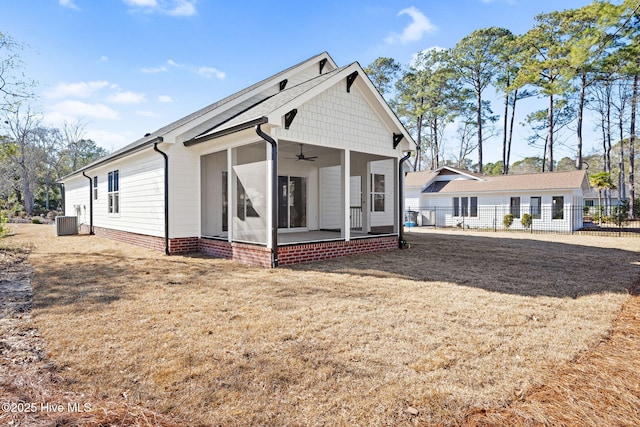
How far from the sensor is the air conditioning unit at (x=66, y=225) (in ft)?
51.6

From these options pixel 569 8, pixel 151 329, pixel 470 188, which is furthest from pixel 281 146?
pixel 569 8

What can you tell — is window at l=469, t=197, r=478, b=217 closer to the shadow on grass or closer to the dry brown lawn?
the shadow on grass

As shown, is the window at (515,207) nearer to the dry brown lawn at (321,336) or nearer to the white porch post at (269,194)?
the dry brown lawn at (321,336)

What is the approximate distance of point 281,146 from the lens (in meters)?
10.6

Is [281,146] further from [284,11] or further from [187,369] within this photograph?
[187,369]

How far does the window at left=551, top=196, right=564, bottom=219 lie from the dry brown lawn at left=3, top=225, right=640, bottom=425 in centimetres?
1429

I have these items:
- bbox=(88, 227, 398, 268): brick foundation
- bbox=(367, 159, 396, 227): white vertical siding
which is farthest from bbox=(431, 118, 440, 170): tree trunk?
bbox=(88, 227, 398, 268): brick foundation

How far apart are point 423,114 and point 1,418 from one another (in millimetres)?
37214

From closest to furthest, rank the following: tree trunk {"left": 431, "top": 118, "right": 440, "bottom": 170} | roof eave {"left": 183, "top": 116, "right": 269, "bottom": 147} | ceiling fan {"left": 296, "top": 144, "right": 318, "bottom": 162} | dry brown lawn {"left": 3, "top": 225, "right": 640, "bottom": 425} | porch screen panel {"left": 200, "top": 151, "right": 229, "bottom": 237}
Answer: dry brown lawn {"left": 3, "top": 225, "right": 640, "bottom": 425}, roof eave {"left": 183, "top": 116, "right": 269, "bottom": 147}, porch screen panel {"left": 200, "top": 151, "right": 229, "bottom": 237}, ceiling fan {"left": 296, "top": 144, "right": 318, "bottom": 162}, tree trunk {"left": 431, "top": 118, "right": 440, "bottom": 170}

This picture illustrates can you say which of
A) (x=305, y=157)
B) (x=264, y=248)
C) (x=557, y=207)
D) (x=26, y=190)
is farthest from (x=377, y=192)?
(x=26, y=190)

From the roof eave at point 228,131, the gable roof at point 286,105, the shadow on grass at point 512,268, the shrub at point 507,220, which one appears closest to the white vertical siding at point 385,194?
A: the shadow on grass at point 512,268

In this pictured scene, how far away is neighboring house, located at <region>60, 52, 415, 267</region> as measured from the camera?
26.4 feet

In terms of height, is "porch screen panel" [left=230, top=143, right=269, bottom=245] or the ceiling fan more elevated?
the ceiling fan

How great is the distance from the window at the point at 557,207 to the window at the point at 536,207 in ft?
2.17
